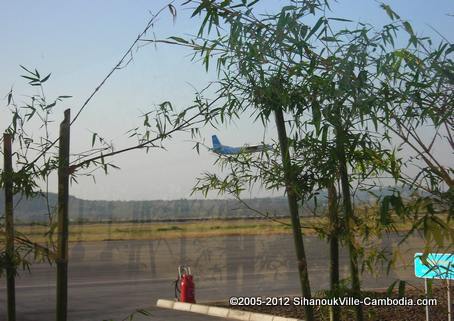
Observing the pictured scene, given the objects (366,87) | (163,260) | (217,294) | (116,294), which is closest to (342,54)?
(366,87)

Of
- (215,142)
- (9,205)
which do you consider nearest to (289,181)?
(215,142)

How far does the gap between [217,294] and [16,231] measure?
451 inches

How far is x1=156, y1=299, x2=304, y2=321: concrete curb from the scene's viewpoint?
1038 centimetres

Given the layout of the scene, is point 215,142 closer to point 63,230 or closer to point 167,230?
point 63,230

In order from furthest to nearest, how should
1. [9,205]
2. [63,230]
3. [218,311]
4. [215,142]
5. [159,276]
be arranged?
[159,276]
[218,311]
[215,142]
[9,205]
[63,230]

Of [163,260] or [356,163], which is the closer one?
[356,163]

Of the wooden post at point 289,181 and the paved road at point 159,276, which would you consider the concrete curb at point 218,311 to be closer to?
the paved road at point 159,276

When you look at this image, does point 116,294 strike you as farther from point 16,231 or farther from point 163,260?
point 16,231

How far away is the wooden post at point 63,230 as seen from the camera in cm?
323

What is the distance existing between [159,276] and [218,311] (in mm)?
8184

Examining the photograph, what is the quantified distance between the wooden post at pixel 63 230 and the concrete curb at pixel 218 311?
22.5ft

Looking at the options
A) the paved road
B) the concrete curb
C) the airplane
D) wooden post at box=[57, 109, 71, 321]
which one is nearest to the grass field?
the paved road

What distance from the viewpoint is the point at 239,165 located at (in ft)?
15.3

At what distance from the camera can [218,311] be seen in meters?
11.6
